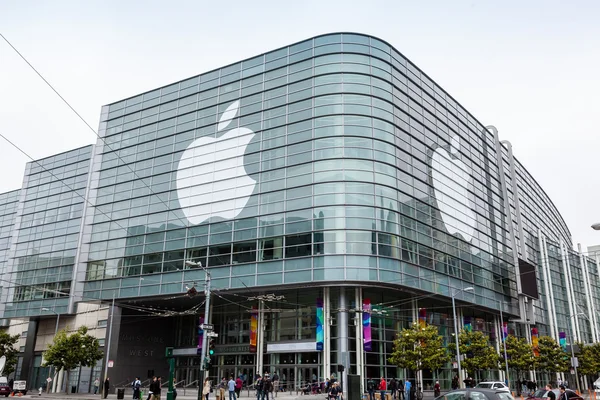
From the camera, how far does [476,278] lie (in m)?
55.3

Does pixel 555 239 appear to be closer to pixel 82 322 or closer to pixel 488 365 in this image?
pixel 488 365

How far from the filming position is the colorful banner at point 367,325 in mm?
43344

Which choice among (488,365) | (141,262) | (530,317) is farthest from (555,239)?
(141,262)

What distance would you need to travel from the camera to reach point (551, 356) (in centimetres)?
5950

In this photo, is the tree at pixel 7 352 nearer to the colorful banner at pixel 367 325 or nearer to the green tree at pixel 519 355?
the colorful banner at pixel 367 325

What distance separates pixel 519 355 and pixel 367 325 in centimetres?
2277

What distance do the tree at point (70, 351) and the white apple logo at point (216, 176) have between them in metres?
15.7

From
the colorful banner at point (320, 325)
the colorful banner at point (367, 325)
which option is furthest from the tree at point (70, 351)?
the colorful banner at point (367, 325)

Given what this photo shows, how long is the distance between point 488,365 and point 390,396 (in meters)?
15.4

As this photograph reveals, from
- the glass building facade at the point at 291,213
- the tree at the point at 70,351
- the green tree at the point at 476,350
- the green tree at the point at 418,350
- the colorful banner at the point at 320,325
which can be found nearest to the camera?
the green tree at the point at 418,350

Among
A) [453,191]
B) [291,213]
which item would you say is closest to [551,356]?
[453,191]

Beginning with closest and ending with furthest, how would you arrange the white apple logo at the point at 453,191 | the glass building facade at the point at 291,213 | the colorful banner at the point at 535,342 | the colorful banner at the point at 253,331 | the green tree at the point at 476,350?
the glass building facade at the point at 291,213 < the green tree at the point at 476,350 < the colorful banner at the point at 253,331 < the white apple logo at the point at 453,191 < the colorful banner at the point at 535,342

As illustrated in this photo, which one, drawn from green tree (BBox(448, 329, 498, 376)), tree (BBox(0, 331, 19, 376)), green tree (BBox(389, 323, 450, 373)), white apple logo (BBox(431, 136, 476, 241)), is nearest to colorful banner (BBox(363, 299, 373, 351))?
green tree (BBox(389, 323, 450, 373))

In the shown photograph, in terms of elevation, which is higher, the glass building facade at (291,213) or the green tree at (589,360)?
the glass building facade at (291,213)
